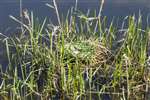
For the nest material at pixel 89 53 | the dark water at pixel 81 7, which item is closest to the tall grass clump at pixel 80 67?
the nest material at pixel 89 53

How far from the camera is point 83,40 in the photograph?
10.2 feet

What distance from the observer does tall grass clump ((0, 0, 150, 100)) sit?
2.64m

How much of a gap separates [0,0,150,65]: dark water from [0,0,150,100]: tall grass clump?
702 mm

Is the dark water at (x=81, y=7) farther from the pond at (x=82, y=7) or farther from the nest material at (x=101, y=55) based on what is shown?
the nest material at (x=101, y=55)

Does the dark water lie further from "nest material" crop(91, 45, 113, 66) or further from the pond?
"nest material" crop(91, 45, 113, 66)

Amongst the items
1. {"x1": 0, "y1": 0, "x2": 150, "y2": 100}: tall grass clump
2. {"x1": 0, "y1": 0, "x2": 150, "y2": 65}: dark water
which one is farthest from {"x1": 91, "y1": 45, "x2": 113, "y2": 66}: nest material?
{"x1": 0, "y1": 0, "x2": 150, "y2": 65}: dark water

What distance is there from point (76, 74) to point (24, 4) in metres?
1.66

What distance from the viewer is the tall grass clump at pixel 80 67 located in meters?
2.64

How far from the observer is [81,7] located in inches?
161

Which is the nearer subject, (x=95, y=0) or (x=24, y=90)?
(x=24, y=90)

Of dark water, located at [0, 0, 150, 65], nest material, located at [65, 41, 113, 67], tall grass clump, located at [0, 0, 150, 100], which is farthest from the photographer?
dark water, located at [0, 0, 150, 65]

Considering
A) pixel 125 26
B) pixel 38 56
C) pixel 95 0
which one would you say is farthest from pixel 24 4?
pixel 38 56

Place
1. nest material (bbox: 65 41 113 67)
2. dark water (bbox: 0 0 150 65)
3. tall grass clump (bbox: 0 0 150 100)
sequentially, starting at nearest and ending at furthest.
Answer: tall grass clump (bbox: 0 0 150 100) < nest material (bbox: 65 41 113 67) < dark water (bbox: 0 0 150 65)

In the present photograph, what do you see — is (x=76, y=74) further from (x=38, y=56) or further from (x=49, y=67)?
(x=38, y=56)
